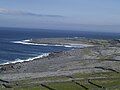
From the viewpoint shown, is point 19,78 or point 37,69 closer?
point 19,78

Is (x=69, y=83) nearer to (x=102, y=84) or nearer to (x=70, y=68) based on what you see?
(x=102, y=84)

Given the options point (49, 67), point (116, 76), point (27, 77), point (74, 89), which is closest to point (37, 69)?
point (49, 67)

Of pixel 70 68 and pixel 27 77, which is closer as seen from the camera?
pixel 27 77

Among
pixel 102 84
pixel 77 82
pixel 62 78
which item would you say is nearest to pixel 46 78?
pixel 62 78

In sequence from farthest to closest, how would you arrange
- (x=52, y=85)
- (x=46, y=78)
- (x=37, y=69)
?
(x=37, y=69), (x=46, y=78), (x=52, y=85)

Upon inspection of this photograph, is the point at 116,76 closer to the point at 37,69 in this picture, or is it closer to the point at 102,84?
the point at 102,84

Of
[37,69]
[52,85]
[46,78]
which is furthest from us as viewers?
[37,69]

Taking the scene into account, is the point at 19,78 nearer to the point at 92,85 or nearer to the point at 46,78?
the point at 46,78

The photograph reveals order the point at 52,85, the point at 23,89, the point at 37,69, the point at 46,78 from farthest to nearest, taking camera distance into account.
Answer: the point at 37,69
the point at 46,78
the point at 52,85
the point at 23,89

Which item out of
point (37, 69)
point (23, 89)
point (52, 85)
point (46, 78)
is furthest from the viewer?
point (37, 69)
